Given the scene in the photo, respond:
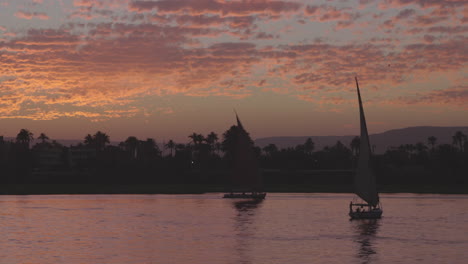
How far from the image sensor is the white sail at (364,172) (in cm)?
7706

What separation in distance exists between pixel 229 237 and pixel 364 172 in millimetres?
20584

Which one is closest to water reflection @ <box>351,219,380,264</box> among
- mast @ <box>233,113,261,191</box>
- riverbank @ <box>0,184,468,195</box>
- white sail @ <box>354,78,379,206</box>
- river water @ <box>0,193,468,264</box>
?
river water @ <box>0,193,468,264</box>

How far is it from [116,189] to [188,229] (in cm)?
11818

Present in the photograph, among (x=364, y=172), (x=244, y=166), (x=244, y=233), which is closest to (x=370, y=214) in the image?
(x=364, y=172)

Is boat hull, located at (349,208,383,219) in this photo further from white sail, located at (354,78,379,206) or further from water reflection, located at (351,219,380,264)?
white sail, located at (354,78,379,206)

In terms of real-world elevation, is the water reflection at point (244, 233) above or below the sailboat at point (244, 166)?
below

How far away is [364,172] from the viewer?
78.4 m

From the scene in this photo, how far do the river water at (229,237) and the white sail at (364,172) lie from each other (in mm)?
3963

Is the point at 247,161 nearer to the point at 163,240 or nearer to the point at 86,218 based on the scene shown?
the point at 86,218

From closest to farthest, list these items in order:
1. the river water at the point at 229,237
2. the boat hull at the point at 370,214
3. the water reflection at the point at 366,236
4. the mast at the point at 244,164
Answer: the river water at the point at 229,237, the water reflection at the point at 366,236, the boat hull at the point at 370,214, the mast at the point at 244,164

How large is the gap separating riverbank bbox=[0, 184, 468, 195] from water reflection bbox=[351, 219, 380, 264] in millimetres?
100074

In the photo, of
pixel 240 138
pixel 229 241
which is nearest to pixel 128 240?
pixel 229 241

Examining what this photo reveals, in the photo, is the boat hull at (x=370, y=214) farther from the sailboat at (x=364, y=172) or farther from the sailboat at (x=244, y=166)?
the sailboat at (x=244, y=166)

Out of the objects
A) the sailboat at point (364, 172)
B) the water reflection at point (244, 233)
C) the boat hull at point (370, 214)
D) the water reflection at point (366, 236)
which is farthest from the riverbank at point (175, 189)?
the sailboat at point (364, 172)
